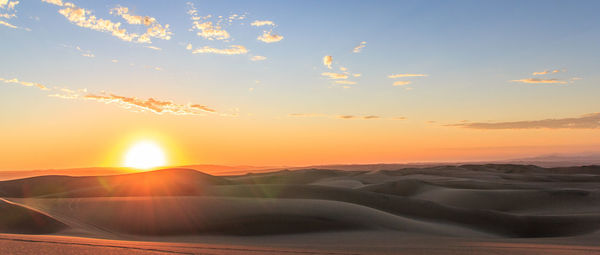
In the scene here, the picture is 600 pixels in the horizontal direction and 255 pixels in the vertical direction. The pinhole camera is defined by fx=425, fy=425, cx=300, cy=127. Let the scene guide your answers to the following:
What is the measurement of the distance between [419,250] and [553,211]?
903cm

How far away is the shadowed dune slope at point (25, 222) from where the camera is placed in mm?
5730

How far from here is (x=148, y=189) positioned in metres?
12.9

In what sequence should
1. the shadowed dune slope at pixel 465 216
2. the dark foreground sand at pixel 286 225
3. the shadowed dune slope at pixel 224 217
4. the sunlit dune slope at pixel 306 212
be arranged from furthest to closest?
the shadowed dune slope at pixel 465 216
the sunlit dune slope at pixel 306 212
the shadowed dune slope at pixel 224 217
the dark foreground sand at pixel 286 225

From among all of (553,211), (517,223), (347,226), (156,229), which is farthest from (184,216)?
(553,211)

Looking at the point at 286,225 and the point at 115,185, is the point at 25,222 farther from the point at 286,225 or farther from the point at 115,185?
the point at 115,185

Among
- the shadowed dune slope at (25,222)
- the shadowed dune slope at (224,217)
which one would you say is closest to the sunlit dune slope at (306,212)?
the shadowed dune slope at (224,217)

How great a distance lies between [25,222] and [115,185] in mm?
9408

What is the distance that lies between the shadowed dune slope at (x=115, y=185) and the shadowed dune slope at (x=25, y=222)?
5.36 meters

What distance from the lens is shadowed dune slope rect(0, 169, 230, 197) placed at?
40.7ft

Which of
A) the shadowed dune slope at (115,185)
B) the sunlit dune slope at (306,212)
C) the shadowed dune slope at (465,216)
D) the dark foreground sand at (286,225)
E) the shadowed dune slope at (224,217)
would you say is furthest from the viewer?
the shadowed dune slope at (115,185)

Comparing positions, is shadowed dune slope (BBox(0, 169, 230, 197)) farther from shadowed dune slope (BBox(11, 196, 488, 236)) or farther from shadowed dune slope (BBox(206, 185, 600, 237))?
shadowed dune slope (BBox(11, 196, 488, 236))

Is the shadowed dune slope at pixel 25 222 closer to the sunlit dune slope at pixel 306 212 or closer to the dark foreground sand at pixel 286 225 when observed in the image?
the dark foreground sand at pixel 286 225

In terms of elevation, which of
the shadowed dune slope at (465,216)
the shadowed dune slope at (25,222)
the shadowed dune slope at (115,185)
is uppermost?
the shadowed dune slope at (115,185)

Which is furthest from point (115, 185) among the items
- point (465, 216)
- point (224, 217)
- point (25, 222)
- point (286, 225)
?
point (465, 216)
